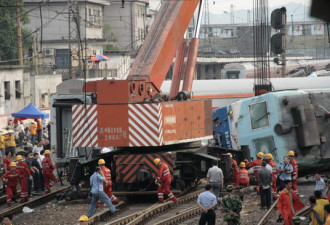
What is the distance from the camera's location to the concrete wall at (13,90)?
4750 cm

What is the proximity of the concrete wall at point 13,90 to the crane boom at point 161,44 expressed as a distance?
30.0 metres

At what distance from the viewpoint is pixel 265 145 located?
20766mm

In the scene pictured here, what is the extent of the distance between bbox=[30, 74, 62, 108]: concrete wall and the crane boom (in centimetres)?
3526

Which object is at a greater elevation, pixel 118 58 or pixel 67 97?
pixel 118 58

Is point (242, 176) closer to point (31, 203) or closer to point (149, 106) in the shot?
point (149, 106)

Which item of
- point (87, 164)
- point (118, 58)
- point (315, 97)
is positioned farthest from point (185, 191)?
point (118, 58)

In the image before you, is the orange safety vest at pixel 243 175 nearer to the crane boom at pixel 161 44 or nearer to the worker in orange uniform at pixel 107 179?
the crane boom at pixel 161 44

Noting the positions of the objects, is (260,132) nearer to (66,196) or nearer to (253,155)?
(253,155)

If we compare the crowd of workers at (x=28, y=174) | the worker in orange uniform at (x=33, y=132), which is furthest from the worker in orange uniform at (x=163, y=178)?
the worker in orange uniform at (x=33, y=132)

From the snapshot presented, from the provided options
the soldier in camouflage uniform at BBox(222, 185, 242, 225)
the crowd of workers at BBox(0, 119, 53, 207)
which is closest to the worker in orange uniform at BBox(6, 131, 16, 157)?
the crowd of workers at BBox(0, 119, 53, 207)

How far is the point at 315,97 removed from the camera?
20.4 m

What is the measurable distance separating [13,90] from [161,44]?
3329 cm

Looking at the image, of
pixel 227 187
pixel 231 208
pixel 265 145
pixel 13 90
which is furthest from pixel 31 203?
pixel 13 90

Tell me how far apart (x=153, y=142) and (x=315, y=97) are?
18.4 feet
